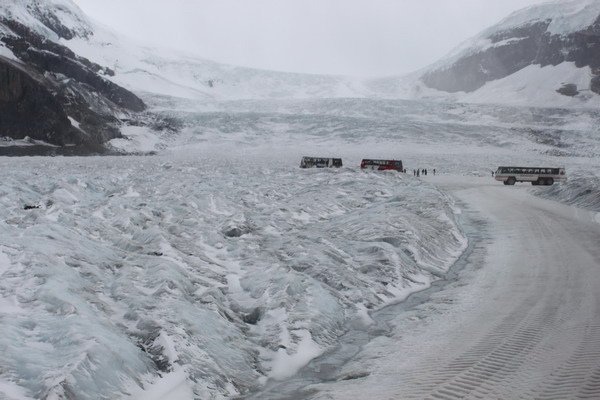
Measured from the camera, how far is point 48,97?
82.0 m

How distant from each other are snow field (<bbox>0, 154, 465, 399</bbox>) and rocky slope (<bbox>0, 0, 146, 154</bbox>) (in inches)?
2597

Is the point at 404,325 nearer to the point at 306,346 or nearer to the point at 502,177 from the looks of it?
the point at 306,346

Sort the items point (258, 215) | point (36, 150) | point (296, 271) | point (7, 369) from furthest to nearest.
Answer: point (36, 150) → point (258, 215) → point (296, 271) → point (7, 369)

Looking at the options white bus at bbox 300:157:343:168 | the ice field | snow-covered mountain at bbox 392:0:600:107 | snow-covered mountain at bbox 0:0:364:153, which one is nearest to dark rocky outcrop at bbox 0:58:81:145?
snow-covered mountain at bbox 0:0:364:153

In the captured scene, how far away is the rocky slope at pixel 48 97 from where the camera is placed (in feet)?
257

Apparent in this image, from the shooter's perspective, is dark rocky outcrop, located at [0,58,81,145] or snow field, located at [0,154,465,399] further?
dark rocky outcrop, located at [0,58,81,145]

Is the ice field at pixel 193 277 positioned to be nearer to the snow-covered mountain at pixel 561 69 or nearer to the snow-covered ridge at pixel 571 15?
the snow-covered mountain at pixel 561 69

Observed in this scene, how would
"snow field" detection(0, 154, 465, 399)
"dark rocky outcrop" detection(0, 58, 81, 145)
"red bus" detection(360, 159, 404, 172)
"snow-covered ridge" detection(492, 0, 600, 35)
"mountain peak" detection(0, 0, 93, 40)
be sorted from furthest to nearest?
"snow-covered ridge" detection(492, 0, 600, 35)
"mountain peak" detection(0, 0, 93, 40)
"dark rocky outcrop" detection(0, 58, 81, 145)
"red bus" detection(360, 159, 404, 172)
"snow field" detection(0, 154, 465, 399)

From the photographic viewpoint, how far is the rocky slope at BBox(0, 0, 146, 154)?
78.2 meters

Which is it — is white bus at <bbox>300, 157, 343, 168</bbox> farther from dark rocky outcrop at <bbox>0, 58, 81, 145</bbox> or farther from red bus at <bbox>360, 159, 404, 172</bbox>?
dark rocky outcrop at <bbox>0, 58, 81, 145</bbox>

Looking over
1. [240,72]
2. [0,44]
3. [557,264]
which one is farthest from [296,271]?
[240,72]

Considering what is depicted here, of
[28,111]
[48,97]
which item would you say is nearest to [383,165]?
[28,111]

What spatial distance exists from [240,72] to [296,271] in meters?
→ 166

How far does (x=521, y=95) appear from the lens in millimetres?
171000
